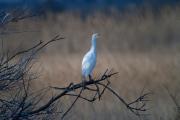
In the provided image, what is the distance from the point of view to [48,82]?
8430 millimetres

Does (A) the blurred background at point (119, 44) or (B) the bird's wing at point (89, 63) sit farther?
(A) the blurred background at point (119, 44)

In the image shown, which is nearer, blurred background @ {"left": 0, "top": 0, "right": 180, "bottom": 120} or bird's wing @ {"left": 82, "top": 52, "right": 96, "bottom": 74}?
bird's wing @ {"left": 82, "top": 52, "right": 96, "bottom": 74}

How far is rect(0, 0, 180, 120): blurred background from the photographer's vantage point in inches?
336

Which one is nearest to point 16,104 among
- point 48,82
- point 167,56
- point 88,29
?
point 48,82

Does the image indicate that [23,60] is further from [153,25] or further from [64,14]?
[64,14]

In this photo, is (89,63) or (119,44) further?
(119,44)

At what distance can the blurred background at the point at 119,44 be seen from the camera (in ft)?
28.0

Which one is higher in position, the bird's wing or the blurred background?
the blurred background

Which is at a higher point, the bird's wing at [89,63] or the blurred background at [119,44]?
the blurred background at [119,44]

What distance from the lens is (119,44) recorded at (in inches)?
427

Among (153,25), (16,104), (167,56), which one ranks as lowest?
(16,104)

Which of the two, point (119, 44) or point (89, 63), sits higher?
point (119, 44)

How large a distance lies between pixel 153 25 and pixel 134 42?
1.59 feet

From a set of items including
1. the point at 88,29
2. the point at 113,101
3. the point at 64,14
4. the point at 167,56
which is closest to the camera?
the point at 113,101
